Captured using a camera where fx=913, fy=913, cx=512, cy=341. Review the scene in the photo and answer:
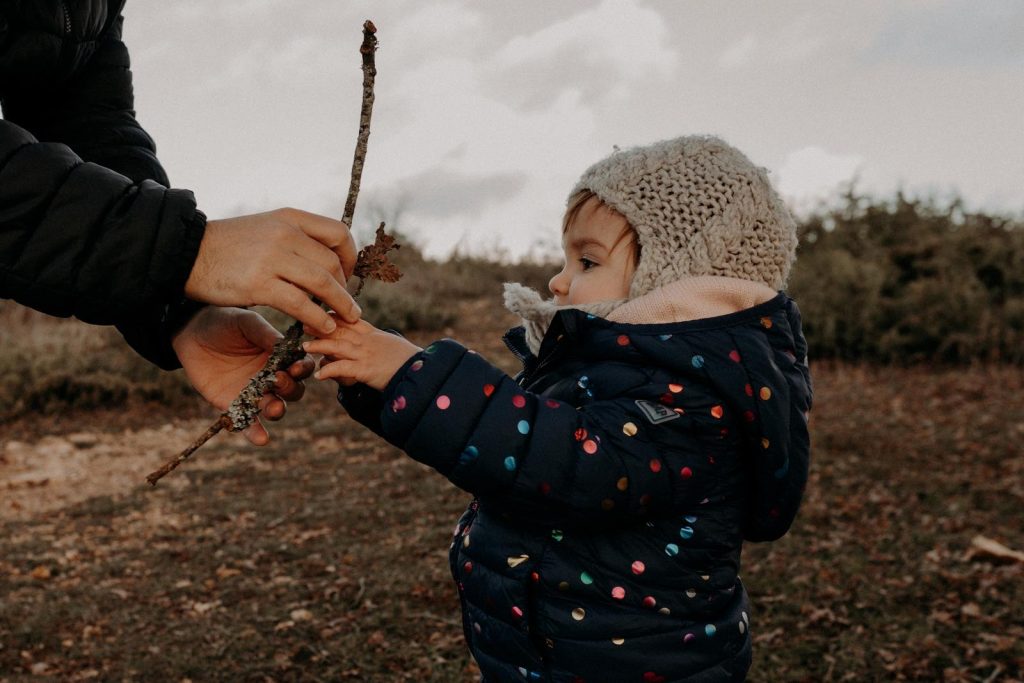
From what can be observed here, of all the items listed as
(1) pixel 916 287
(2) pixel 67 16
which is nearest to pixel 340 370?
(2) pixel 67 16

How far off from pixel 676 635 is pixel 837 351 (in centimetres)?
765

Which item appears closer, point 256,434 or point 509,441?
point 509,441

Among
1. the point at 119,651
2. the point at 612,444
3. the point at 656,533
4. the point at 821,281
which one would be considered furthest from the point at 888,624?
the point at 821,281

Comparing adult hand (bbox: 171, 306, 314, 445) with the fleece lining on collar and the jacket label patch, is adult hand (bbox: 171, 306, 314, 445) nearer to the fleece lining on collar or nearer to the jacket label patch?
the fleece lining on collar

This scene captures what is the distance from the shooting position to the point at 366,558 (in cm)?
452

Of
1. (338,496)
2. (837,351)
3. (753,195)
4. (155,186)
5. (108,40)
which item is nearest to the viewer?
(155,186)

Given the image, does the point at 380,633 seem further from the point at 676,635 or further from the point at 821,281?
the point at 821,281

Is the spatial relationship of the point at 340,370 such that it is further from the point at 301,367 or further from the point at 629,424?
the point at 629,424

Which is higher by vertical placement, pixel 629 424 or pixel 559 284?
pixel 559 284

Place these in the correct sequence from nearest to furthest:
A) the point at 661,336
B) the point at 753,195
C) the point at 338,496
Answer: the point at 661,336
the point at 753,195
the point at 338,496

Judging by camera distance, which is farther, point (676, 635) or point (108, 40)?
point (108, 40)

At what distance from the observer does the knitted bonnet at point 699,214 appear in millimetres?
1914

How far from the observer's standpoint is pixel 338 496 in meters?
5.74

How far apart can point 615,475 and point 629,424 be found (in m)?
0.10
